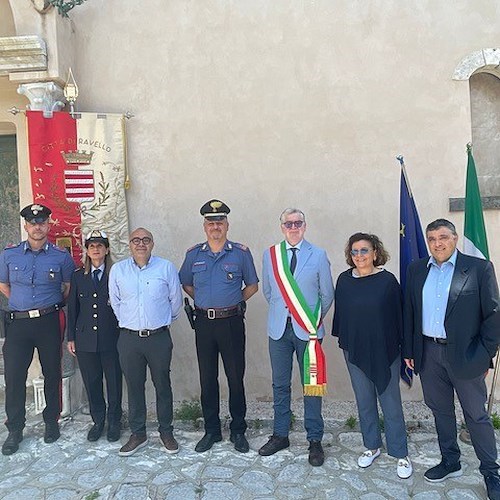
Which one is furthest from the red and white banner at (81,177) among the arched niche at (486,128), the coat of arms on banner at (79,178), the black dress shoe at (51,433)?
the arched niche at (486,128)

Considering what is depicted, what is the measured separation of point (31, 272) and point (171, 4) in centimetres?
306

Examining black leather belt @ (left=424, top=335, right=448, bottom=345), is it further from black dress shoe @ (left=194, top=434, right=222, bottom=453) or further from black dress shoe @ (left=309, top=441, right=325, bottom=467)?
black dress shoe @ (left=194, top=434, right=222, bottom=453)

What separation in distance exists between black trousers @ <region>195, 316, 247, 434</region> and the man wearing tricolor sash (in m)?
0.29

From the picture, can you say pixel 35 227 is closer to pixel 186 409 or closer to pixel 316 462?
pixel 186 409

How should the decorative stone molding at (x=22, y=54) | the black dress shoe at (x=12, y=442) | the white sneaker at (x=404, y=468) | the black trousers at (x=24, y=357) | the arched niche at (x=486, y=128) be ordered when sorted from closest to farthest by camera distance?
the white sneaker at (x=404, y=468), the black dress shoe at (x=12, y=442), the black trousers at (x=24, y=357), the decorative stone molding at (x=22, y=54), the arched niche at (x=486, y=128)

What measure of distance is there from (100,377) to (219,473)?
142 cm

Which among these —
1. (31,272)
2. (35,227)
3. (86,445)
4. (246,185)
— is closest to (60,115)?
(35,227)

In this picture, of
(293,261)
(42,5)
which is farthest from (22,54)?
(293,261)

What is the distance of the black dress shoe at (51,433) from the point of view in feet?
14.1

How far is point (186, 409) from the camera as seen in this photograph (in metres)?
4.86

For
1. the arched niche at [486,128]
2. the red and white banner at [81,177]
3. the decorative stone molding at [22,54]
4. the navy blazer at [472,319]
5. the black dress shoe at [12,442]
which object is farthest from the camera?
the arched niche at [486,128]

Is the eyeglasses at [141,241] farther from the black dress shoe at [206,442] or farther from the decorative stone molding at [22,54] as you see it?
the decorative stone molding at [22,54]

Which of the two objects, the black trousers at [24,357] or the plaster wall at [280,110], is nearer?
the black trousers at [24,357]

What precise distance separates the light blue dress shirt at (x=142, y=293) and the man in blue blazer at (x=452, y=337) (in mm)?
1938
